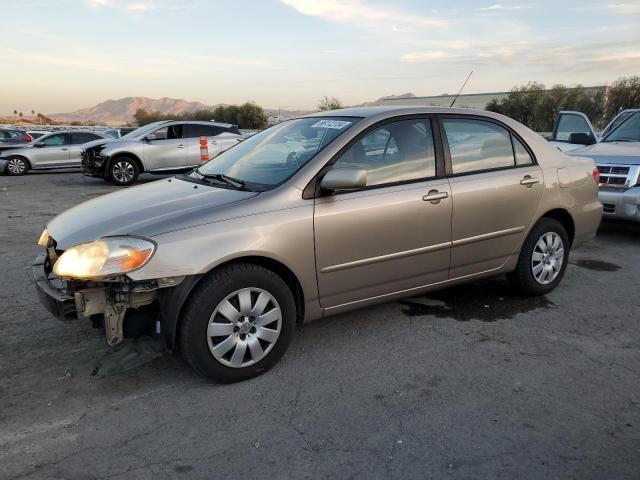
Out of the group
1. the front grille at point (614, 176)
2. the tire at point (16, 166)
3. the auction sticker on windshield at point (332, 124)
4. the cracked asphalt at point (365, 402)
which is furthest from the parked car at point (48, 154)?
the front grille at point (614, 176)

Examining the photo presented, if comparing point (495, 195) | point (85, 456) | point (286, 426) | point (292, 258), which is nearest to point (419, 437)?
point (286, 426)

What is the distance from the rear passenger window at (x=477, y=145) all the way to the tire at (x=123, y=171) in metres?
10.8

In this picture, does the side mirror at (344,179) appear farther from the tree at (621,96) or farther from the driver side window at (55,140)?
the tree at (621,96)

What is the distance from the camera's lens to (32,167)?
1656 cm

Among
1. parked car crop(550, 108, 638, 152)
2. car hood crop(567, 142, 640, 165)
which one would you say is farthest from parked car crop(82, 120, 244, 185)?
car hood crop(567, 142, 640, 165)

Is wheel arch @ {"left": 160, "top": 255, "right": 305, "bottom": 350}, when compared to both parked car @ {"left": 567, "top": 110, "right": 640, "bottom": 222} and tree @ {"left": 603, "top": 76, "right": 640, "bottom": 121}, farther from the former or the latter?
tree @ {"left": 603, "top": 76, "right": 640, "bottom": 121}

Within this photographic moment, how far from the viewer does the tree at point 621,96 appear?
37500 mm

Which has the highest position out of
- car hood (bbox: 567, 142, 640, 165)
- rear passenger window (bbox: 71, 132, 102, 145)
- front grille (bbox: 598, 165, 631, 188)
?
rear passenger window (bbox: 71, 132, 102, 145)

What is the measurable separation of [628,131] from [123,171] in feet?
36.1

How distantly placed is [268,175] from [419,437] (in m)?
1.99

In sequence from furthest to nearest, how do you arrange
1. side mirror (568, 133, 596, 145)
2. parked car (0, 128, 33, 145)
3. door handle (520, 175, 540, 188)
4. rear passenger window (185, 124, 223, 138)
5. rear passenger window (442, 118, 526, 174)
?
parked car (0, 128, 33, 145)
rear passenger window (185, 124, 223, 138)
side mirror (568, 133, 596, 145)
door handle (520, 175, 540, 188)
rear passenger window (442, 118, 526, 174)

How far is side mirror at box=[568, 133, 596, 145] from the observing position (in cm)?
846

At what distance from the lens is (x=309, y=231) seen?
133 inches

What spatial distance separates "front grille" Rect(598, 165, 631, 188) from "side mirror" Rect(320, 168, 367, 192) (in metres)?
4.96
